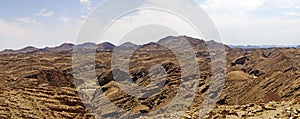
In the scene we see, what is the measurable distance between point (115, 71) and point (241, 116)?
209 feet

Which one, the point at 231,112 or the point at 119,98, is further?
the point at 119,98

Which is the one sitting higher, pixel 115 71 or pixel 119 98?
pixel 115 71

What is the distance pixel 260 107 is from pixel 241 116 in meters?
1.05

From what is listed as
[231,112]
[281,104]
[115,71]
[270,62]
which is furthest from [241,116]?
[270,62]

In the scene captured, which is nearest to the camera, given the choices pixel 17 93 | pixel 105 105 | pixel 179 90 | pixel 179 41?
pixel 17 93

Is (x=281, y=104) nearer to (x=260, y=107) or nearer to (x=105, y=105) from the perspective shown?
(x=260, y=107)

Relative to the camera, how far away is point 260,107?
15.2 metres

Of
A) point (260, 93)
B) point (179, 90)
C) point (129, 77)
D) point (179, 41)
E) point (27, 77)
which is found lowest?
point (260, 93)

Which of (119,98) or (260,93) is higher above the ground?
(119,98)

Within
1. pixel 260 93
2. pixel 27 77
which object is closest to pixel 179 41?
pixel 27 77

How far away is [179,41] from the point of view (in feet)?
509

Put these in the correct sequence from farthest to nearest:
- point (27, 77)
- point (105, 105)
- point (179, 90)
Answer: point (27, 77), point (179, 90), point (105, 105)

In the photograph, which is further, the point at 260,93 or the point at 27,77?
the point at 27,77

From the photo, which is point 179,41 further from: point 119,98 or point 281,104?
point 281,104
